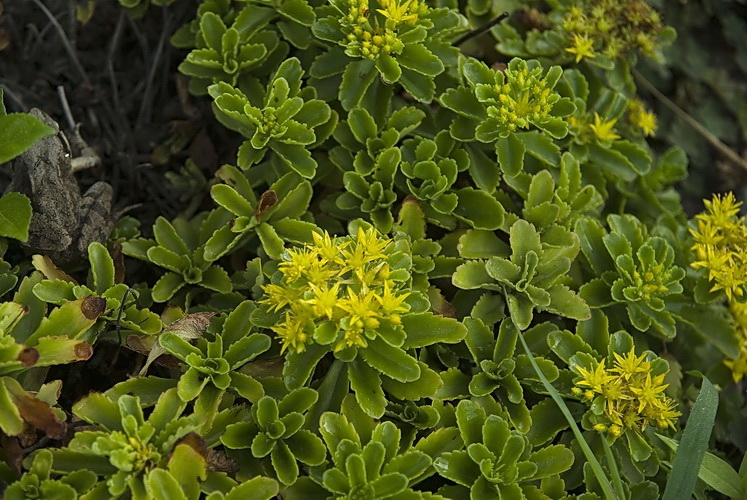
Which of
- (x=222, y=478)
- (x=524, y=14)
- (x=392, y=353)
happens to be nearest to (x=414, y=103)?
(x=524, y=14)

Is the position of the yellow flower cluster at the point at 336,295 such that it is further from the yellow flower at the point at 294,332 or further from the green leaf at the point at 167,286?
the green leaf at the point at 167,286

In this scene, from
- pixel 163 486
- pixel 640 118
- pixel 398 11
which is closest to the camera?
pixel 163 486

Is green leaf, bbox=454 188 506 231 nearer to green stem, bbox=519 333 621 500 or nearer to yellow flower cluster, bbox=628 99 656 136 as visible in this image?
green stem, bbox=519 333 621 500

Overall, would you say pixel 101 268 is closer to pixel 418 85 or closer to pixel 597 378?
pixel 418 85

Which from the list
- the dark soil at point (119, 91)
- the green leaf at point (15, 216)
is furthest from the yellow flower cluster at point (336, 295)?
the dark soil at point (119, 91)

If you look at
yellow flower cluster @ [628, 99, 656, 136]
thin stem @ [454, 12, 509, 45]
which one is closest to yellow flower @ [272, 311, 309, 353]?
thin stem @ [454, 12, 509, 45]

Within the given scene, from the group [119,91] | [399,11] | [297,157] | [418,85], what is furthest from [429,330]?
[119,91]

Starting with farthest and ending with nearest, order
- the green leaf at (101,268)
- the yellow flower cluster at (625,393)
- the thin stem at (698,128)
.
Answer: the thin stem at (698,128) < the green leaf at (101,268) < the yellow flower cluster at (625,393)
